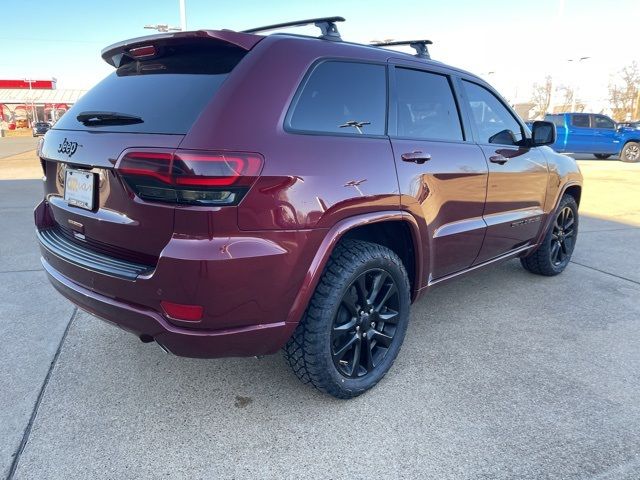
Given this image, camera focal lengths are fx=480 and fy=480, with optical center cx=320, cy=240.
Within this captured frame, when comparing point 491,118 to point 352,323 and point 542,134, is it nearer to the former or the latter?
point 542,134

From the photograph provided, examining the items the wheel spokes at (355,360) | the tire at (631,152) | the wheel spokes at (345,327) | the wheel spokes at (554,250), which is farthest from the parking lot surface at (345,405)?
the tire at (631,152)

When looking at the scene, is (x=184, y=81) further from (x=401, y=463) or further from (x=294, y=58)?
(x=401, y=463)

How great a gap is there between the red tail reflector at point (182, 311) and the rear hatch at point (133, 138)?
0.71 feet

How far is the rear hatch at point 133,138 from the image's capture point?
78.4 inches

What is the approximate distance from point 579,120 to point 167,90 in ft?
62.0

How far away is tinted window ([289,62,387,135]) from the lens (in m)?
2.26

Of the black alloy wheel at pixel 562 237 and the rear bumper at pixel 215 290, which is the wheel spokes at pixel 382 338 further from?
the black alloy wheel at pixel 562 237

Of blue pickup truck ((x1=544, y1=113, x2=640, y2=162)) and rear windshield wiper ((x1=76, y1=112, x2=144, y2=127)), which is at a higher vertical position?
rear windshield wiper ((x1=76, y1=112, x2=144, y2=127))

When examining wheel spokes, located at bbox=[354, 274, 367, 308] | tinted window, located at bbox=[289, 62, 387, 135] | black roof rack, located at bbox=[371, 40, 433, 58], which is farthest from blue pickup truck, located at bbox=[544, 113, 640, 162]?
wheel spokes, located at bbox=[354, 274, 367, 308]

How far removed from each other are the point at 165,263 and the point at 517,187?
2807 millimetres

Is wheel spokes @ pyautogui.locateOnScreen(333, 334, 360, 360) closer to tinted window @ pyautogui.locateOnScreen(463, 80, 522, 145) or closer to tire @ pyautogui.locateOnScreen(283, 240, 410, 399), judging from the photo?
tire @ pyautogui.locateOnScreen(283, 240, 410, 399)

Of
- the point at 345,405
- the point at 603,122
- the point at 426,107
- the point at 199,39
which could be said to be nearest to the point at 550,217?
the point at 426,107

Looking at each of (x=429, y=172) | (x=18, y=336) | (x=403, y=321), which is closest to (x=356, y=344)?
(x=403, y=321)

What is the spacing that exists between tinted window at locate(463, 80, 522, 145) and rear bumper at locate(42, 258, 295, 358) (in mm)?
2117
